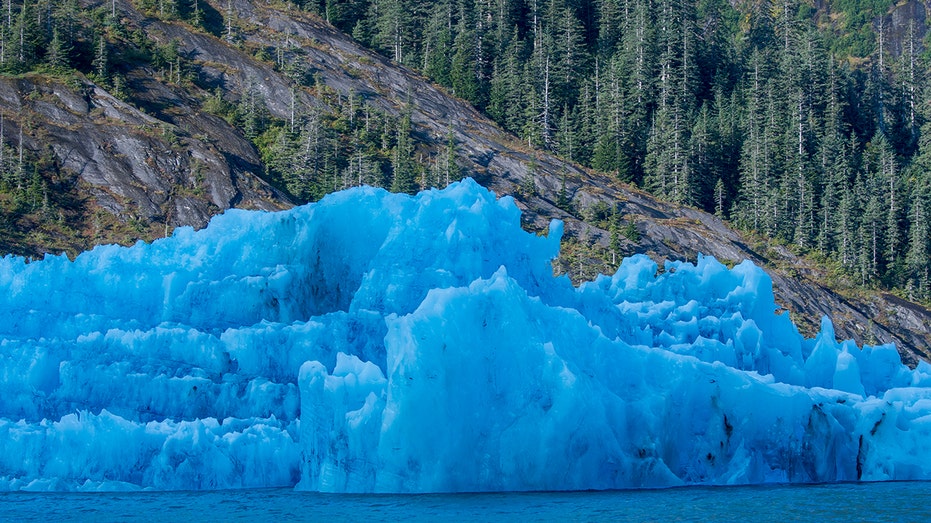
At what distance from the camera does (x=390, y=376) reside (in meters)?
26.8

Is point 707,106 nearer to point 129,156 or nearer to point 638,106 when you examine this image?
point 638,106

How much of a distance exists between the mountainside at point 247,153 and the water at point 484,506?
31.9 meters

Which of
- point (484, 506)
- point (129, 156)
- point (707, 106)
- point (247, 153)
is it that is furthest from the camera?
point (707, 106)

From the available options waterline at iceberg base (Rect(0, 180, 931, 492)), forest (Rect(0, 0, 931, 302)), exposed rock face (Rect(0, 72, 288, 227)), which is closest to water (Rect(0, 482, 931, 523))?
waterline at iceberg base (Rect(0, 180, 931, 492))

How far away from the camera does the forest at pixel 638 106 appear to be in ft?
240

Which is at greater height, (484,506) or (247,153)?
(247,153)

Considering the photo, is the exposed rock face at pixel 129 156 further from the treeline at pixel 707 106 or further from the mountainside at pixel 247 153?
the treeline at pixel 707 106

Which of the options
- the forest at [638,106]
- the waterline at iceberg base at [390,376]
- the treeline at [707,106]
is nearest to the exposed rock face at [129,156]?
the forest at [638,106]

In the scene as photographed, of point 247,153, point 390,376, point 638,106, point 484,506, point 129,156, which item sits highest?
point 638,106

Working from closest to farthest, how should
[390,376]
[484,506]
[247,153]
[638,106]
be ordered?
[484,506]
[390,376]
[247,153]
[638,106]

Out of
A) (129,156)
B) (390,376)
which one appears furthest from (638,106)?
(390,376)

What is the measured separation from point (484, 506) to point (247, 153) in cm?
4917

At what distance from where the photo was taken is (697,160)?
86.6 metres

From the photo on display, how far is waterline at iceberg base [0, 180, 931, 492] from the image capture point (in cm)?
2719
